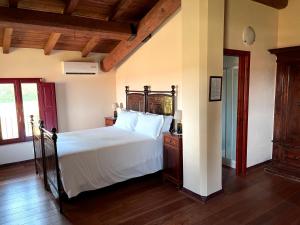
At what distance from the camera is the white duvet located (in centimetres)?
302

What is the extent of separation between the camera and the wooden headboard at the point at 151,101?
427 centimetres

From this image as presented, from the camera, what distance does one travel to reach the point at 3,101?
179 inches

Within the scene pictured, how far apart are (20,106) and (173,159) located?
3.36 m

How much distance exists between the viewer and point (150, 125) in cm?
399

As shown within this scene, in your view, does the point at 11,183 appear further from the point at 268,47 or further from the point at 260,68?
the point at 268,47

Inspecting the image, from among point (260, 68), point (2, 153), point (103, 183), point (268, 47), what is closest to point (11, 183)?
point (2, 153)

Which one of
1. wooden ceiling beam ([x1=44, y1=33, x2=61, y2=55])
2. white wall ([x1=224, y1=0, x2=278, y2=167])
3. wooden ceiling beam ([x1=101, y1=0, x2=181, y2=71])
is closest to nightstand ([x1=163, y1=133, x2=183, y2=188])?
white wall ([x1=224, y1=0, x2=278, y2=167])

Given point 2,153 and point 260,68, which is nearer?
point 260,68

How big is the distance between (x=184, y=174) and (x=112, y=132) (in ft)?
5.50

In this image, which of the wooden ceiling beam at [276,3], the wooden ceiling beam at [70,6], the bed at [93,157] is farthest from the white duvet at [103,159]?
the wooden ceiling beam at [276,3]

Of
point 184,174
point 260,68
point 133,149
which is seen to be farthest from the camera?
point 260,68

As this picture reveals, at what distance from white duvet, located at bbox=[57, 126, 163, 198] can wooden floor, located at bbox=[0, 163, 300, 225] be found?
0.22 metres

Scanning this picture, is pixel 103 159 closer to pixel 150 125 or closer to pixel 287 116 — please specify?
pixel 150 125

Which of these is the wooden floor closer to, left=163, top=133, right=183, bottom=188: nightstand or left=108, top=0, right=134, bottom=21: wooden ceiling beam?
left=163, top=133, right=183, bottom=188: nightstand
